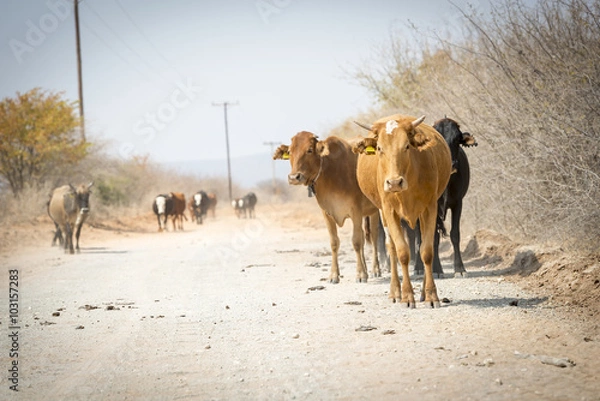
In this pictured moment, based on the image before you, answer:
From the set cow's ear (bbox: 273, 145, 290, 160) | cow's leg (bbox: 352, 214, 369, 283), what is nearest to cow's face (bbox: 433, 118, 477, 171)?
cow's leg (bbox: 352, 214, 369, 283)

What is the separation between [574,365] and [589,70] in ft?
17.3

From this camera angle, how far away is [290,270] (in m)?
12.2

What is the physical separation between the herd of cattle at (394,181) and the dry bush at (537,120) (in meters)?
0.99

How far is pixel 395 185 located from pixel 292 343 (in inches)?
81.5

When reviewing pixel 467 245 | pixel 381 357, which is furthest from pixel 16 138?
pixel 381 357

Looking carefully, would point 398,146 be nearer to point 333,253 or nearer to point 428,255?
point 428,255

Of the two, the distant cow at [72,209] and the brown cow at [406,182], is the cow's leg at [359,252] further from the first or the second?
the distant cow at [72,209]

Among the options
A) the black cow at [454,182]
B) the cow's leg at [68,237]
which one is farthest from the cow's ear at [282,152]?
the cow's leg at [68,237]

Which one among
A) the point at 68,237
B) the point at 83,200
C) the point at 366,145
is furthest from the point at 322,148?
the point at 83,200

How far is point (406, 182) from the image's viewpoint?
24.0 feet

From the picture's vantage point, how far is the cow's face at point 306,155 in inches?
408

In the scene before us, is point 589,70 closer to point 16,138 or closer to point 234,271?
point 234,271

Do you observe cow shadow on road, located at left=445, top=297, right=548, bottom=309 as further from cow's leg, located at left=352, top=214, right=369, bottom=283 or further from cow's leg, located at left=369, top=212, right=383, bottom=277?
cow's leg, located at left=369, top=212, right=383, bottom=277

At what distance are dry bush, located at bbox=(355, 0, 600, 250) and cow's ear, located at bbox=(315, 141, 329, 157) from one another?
2377mm
